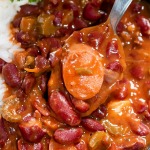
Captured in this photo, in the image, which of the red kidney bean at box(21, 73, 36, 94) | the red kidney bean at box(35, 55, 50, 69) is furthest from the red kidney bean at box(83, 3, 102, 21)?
the red kidney bean at box(21, 73, 36, 94)

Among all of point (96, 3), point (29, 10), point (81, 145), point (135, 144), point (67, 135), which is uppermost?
point (29, 10)

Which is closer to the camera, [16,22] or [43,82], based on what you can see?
[43,82]

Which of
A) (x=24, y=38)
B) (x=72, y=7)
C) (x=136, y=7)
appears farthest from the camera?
(x=136, y=7)

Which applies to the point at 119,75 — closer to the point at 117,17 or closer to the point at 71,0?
the point at 117,17

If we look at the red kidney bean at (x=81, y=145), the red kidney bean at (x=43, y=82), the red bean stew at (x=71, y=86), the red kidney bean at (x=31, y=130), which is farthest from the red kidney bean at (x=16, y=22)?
the red kidney bean at (x=81, y=145)

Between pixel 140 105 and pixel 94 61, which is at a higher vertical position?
pixel 94 61

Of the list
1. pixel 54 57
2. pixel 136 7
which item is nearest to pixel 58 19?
pixel 54 57

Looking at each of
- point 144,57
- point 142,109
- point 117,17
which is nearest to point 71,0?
point 117,17

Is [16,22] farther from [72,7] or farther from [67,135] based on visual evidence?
[67,135]
